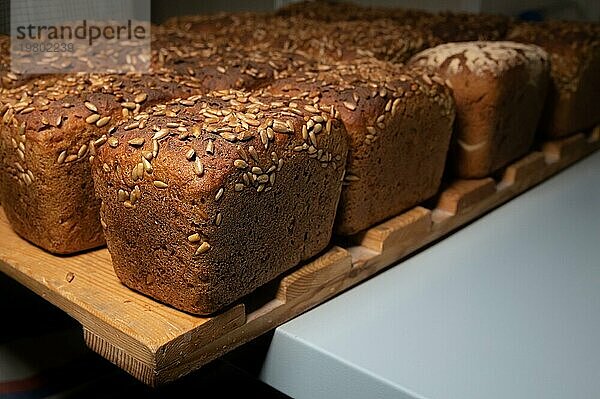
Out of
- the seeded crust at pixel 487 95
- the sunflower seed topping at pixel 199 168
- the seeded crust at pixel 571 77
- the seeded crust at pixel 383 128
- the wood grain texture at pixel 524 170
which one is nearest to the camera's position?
the sunflower seed topping at pixel 199 168

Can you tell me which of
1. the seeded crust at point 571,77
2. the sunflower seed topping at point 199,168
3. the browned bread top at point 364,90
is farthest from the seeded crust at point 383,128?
the seeded crust at point 571,77

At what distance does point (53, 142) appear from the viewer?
41.9 inches

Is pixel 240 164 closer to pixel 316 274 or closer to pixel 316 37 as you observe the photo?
pixel 316 274

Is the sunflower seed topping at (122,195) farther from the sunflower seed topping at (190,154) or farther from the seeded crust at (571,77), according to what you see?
the seeded crust at (571,77)

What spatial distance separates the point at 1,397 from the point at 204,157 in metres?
1.08

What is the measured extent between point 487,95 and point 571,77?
0.49m

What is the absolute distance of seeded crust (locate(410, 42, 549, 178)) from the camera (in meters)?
1.43

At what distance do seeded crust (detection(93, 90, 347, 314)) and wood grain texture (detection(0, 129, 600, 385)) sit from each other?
0.11 feet

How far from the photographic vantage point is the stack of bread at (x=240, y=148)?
36.8 inches

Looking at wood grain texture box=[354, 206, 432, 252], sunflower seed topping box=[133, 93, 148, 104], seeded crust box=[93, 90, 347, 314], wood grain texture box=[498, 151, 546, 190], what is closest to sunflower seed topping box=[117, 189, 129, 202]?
seeded crust box=[93, 90, 347, 314]

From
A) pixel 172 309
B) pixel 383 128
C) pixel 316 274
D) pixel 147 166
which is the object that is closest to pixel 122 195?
pixel 147 166

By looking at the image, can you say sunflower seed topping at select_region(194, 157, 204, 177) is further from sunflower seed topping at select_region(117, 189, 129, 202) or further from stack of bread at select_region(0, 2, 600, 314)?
sunflower seed topping at select_region(117, 189, 129, 202)

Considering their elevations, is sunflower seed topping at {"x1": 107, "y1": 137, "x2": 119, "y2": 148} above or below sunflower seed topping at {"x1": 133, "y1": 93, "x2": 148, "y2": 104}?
below

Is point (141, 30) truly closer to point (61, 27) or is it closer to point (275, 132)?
point (61, 27)
